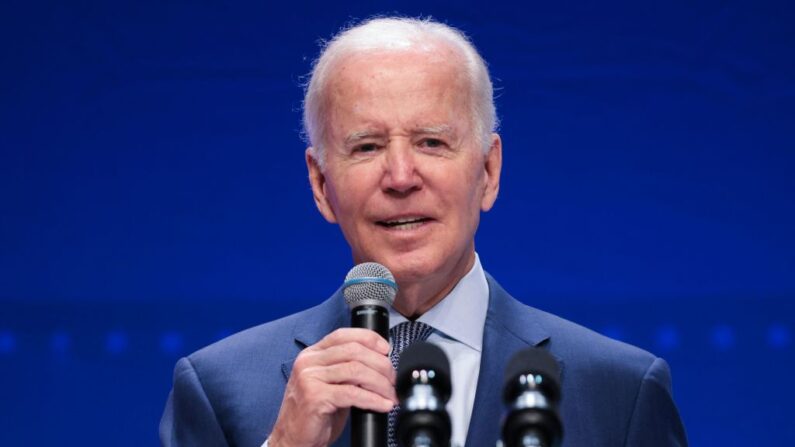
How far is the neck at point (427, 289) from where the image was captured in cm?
199

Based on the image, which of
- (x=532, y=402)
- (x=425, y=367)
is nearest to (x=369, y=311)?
(x=425, y=367)

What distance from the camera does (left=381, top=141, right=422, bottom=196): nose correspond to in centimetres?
187

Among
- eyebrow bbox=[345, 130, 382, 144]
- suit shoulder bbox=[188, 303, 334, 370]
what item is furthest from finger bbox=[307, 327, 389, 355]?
suit shoulder bbox=[188, 303, 334, 370]

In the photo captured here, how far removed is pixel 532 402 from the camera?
1260mm

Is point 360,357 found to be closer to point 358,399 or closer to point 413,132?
point 358,399

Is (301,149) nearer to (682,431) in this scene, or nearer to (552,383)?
(682,431)

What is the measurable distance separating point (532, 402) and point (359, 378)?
0.91 feet

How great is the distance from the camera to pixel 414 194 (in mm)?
1889

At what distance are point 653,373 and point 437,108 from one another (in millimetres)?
554

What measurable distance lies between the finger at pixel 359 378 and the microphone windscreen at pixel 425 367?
3.6 inches

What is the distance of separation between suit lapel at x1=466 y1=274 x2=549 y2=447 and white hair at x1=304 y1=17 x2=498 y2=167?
0.92 feet

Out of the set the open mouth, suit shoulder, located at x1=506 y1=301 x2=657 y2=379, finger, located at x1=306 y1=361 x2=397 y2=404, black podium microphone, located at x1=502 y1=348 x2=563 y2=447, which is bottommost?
black podium microphone, located at x1=502 y1=348 x2=563 y2=447

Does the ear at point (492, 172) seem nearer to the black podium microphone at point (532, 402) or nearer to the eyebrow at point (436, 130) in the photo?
the eyebrow at point (436, 130)

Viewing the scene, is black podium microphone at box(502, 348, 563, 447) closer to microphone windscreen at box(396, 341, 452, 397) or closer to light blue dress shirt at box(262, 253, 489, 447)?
microphone windscreen at box(396, 341, 452, 397)
